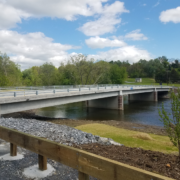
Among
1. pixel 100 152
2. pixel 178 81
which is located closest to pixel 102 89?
pixel 100 152

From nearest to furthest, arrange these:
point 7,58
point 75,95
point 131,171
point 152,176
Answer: point 152,176 → point 131,171 → point 75,95 → point 7,58

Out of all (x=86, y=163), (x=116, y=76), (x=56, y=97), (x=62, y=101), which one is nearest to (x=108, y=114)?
(x=62, y=101)

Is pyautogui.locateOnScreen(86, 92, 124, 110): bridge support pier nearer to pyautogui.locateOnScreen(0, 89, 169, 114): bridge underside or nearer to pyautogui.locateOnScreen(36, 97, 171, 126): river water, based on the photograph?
pyautogui.locateOnScreen(0, 89, 169, 114): bridge underside

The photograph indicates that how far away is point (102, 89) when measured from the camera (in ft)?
113

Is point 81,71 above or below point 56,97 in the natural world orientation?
above

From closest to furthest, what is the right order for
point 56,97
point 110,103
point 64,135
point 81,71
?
point 64,135, point 56,97, point 110,103, point 81,71

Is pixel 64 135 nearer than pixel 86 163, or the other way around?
pixel 86 163

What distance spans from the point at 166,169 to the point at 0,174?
389 cm

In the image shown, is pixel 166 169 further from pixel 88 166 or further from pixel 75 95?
pixel 75 95

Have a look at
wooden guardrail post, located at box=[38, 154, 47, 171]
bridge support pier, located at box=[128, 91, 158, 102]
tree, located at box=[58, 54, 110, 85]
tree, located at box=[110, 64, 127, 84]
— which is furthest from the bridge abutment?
wooden guardrail post, located at box=[38, 154, 47, 171]

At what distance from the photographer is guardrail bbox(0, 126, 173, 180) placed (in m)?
2.49

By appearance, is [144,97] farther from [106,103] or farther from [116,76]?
[106,103]

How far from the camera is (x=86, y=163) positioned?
299 cm

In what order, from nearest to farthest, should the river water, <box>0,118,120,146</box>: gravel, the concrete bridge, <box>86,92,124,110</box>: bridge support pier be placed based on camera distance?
<box>0,118,120,146</box>: gravel < the concrete bridge < the river water < <box>86,92,124,110</box>: bridge support pier
